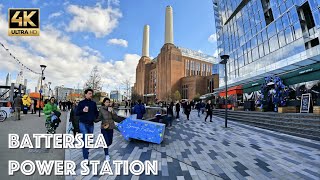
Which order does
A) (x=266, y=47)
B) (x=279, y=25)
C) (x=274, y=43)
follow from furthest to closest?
(x=266, y=47) → (x=274, y=43) → (x=279, y=25)

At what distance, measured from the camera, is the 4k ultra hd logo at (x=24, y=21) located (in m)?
10.6

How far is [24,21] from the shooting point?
10.9 metres

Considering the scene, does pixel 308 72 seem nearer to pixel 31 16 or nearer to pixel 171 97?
pixel 31 16

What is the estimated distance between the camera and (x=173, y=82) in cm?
9350

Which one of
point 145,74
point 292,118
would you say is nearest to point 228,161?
point 292,118

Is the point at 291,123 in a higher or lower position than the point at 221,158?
higher

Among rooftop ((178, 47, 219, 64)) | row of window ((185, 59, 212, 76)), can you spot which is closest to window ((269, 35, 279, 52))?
row of window ((185, 59, 212, 76))

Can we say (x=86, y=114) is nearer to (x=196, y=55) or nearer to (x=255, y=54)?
(x=255, y=54)

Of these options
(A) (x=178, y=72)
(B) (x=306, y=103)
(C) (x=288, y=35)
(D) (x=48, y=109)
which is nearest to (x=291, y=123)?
(B) (x=306, y=103)

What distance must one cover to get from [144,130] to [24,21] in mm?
8591

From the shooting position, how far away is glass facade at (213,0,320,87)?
842 inches

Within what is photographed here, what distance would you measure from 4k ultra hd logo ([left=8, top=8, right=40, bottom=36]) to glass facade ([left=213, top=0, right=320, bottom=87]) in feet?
71.9

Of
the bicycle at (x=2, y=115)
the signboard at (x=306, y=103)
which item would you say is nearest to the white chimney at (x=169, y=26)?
the signboard at (x=306, y=103)

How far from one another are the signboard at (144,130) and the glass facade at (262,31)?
754 inches
